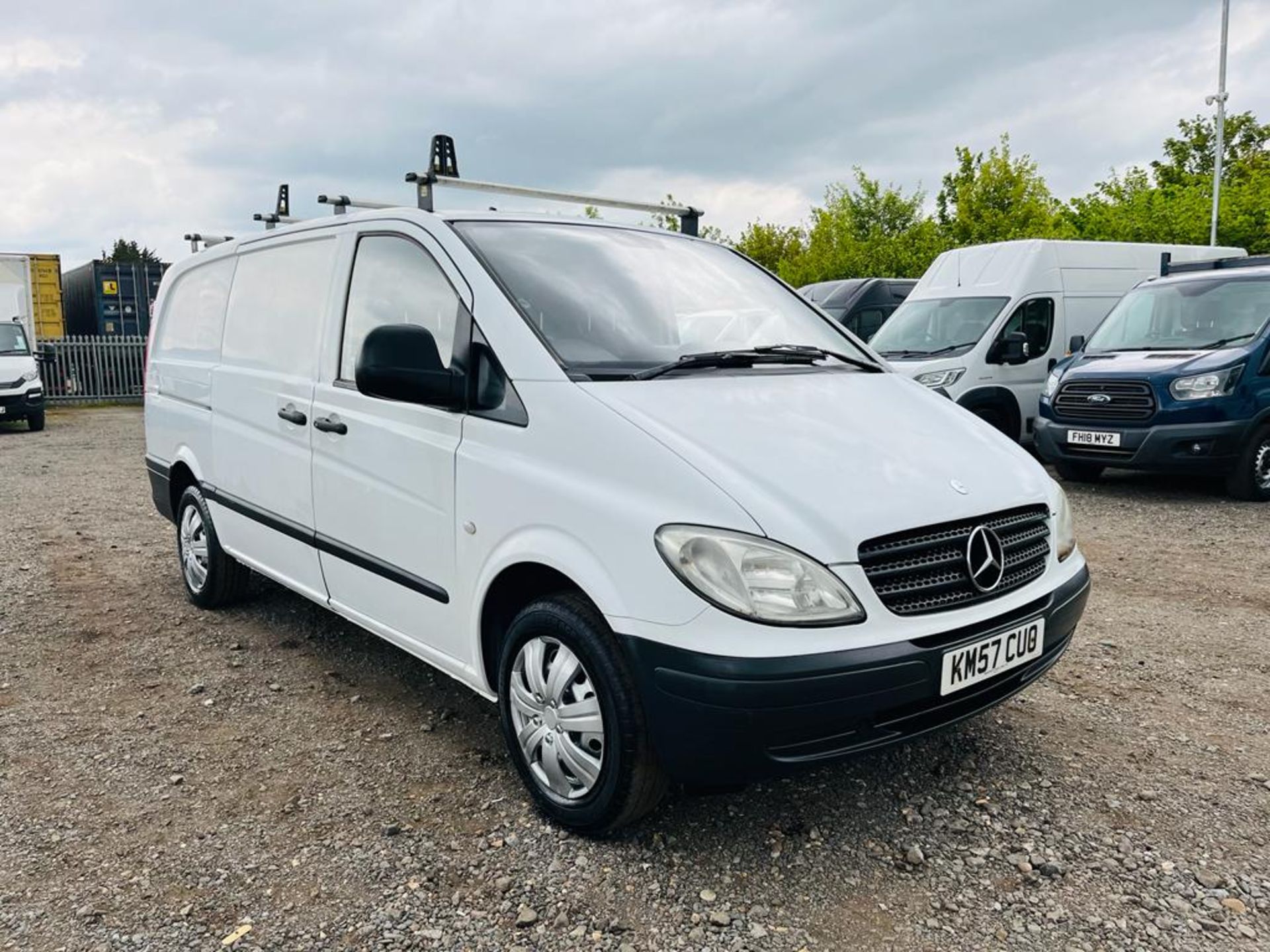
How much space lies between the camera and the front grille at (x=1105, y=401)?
820cm

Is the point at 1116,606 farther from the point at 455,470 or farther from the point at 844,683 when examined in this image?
the point at 455,470

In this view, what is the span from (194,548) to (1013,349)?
7900mm

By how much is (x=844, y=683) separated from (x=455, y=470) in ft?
4.53

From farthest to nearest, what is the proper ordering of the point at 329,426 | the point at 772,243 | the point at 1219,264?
the point at 772,243
the point at 1219,264
the point at 329,426

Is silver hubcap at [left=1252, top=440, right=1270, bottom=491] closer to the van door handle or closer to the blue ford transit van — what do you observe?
the blue ford transit van

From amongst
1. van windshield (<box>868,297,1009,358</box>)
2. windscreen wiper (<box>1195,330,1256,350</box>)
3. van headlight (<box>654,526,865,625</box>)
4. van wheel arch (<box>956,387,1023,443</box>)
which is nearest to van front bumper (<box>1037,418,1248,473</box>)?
windscreen wiper (<box>1195,330,1256,350</box>)

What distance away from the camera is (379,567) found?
3533mm

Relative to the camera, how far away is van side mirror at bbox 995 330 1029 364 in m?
9.88

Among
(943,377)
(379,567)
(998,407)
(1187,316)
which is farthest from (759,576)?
(998,407)

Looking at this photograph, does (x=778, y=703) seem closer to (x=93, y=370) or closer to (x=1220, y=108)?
(x=93, y=370)

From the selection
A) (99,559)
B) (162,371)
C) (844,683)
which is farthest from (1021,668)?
(99,559)

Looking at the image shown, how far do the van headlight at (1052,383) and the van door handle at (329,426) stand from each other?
7181 mm

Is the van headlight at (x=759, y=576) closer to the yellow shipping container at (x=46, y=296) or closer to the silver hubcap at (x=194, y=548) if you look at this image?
the silver hubcap at (x=194, y=548)

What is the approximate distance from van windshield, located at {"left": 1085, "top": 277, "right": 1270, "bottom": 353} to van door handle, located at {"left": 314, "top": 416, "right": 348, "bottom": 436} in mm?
7633
